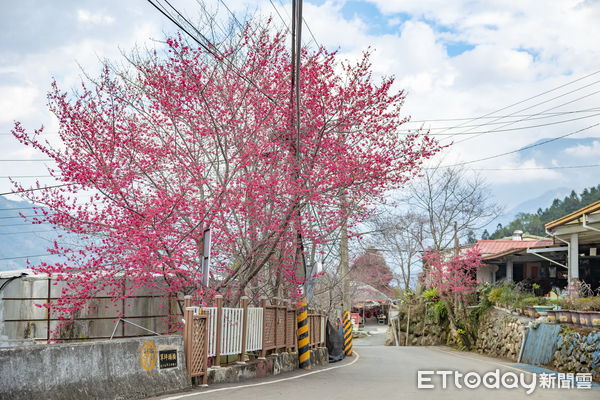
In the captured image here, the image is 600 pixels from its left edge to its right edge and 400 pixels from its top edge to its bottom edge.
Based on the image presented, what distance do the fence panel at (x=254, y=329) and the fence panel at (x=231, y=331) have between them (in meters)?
0.52

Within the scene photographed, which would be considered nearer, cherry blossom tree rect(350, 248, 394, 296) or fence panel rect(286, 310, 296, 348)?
fence panel rect(286, 310, 296, 348)

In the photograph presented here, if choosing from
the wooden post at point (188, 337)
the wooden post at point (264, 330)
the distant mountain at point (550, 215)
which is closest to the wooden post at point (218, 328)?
the wooden post at point (188, 337)

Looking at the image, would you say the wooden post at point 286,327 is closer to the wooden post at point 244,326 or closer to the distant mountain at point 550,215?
the wooden post at point 244,326

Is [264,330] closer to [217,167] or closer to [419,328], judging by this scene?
[217,167]

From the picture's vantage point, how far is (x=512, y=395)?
11.1 meters

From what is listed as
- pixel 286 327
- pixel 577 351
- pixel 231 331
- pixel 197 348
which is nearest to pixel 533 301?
pixel 577 351

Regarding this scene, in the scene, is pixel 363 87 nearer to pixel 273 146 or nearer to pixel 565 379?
pixel 273 146

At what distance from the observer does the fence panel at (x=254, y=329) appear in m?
14.9

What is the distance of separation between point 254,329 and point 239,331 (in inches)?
38.0

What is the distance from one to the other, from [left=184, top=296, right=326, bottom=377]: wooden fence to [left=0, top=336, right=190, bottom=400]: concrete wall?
56 centimetres

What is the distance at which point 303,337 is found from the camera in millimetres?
18578

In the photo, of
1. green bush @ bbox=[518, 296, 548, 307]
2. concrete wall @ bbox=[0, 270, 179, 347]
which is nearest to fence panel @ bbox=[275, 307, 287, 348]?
concrete wall @ bbox=[0, 270, 179, 347]

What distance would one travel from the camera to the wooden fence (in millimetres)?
12117

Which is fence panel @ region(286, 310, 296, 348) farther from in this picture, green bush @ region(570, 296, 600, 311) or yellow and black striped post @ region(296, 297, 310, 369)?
green bush @ region(570, 296, 600, 311)
